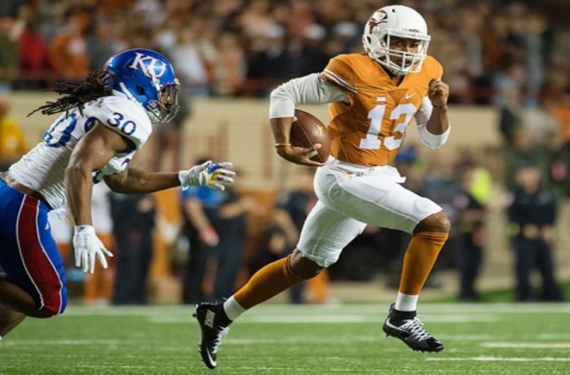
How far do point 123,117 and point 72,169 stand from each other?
0.97 feet

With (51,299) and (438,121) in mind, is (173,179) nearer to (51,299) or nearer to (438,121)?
(51,299)

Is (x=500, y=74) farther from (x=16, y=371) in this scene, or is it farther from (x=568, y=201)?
(x=16, y=371)

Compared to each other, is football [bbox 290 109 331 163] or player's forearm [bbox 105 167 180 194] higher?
football [bbox 290 109 331 163]

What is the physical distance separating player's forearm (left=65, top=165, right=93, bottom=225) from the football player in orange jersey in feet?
3.47

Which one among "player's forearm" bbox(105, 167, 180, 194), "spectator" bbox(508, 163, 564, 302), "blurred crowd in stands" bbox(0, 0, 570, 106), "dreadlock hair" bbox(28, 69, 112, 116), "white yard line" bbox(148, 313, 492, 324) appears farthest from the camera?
"blurred crowd in stands" bbox(0, 0, 570, 106)

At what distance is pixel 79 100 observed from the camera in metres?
4.44

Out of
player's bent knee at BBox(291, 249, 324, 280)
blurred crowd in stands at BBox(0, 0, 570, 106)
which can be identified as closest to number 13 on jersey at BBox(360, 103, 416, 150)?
player's bent knee at BBox(291, 249, 324, 280)

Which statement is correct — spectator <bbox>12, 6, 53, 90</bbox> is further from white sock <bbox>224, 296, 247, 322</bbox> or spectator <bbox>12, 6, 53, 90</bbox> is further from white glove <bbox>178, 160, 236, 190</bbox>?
white glove <bbox>178, 160, 236, 190</bbox>

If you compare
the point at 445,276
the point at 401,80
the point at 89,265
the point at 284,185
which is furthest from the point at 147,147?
the point at 89,265

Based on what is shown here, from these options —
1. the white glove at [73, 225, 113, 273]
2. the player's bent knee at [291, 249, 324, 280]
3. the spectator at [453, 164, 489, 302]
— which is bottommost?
the spectator at [453, 164, 489, 302]

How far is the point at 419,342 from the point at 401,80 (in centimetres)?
121

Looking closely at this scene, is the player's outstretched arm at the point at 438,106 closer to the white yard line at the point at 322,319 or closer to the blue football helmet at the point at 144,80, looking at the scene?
the blue football helmet at the point at 144,80

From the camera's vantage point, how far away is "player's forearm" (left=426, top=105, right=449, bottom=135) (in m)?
5.18

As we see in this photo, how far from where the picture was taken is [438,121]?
5.22 m
